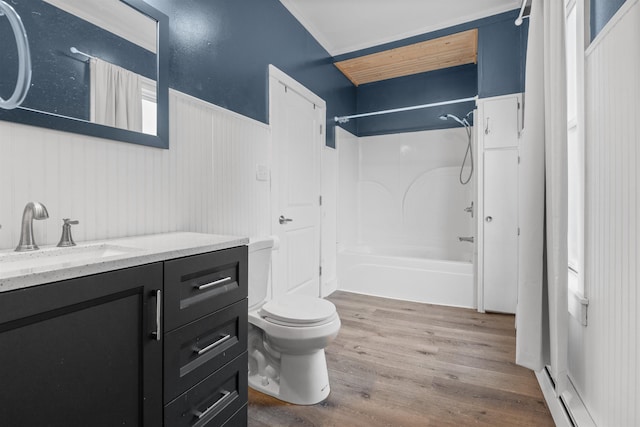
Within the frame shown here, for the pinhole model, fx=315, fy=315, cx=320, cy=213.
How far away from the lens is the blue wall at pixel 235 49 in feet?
5.39

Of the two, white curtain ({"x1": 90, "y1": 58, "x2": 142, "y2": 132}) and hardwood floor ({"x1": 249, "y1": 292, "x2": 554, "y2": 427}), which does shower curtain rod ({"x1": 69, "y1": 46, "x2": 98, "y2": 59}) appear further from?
hardwood floor ({"x1": 249, "y1": 292, "x2": 554, "y2": 427})

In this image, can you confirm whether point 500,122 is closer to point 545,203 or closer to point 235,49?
point 545,203

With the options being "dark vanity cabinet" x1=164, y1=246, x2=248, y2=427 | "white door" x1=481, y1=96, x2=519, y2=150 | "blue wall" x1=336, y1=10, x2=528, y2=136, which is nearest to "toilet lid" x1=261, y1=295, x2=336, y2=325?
"dark vanity cabinet" x1=164, y1=246, x2=248, y2=427

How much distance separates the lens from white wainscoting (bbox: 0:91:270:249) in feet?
3.51

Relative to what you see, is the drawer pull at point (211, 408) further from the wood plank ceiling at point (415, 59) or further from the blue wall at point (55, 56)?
the wood plank ceiling at point (415, 59)

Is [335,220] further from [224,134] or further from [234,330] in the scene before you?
[234,330]

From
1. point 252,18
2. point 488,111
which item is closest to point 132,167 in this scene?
point 252,18

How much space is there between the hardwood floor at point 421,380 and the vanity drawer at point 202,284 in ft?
2.39

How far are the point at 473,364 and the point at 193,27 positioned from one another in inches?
100.0

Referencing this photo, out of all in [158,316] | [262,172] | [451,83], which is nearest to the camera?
[158,316]

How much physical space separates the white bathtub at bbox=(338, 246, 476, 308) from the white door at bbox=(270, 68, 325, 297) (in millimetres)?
506

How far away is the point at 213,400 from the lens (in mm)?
1147

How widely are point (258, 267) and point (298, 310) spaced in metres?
0.31

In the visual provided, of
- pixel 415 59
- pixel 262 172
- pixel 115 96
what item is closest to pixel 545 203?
pixel 262 172
